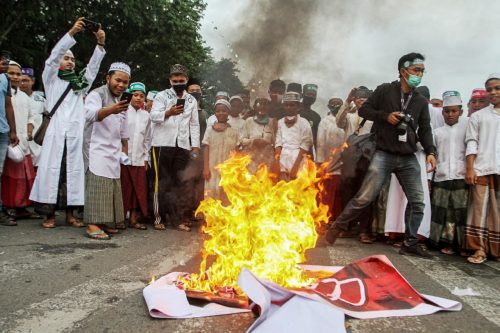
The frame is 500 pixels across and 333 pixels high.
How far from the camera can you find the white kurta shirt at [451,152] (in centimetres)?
611

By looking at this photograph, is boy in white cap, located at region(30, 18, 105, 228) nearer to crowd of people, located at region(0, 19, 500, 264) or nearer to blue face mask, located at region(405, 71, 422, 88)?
crowd of people, located at region(0, 19, 500, 264)

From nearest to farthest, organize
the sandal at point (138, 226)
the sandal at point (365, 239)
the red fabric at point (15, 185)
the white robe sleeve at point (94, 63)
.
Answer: the white robe sleeve at point (94, 63)
the sandal at point (365, 239)
the sandal at point (138, 226)
the red fabric at point (15, 185)

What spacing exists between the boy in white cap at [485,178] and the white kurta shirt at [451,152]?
0.28m

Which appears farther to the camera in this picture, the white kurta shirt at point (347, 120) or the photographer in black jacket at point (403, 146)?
the white kurta shirt at point (347, 120)

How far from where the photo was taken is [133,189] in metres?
6.87

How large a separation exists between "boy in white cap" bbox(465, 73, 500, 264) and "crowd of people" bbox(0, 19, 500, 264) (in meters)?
0.01

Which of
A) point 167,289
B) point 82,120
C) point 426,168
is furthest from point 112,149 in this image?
point 426,168

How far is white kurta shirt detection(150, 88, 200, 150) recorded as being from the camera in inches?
265

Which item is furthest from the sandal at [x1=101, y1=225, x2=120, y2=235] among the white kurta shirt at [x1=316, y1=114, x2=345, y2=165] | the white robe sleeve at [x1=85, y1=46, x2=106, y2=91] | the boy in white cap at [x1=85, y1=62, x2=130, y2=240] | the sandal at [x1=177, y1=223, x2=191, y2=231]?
the white kurta shirt at [x1=316, y1=114, x2=345, y2=165]

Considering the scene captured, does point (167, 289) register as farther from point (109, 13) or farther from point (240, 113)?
point (109, 13)

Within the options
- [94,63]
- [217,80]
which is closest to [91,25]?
[94,63]

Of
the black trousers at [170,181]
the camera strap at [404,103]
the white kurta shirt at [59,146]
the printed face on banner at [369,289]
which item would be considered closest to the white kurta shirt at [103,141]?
the white kurta shirt at [59,146]

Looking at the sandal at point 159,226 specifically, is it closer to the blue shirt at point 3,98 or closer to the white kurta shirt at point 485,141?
the blue shirt at point 3,98

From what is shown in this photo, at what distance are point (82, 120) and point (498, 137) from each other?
544 cm
